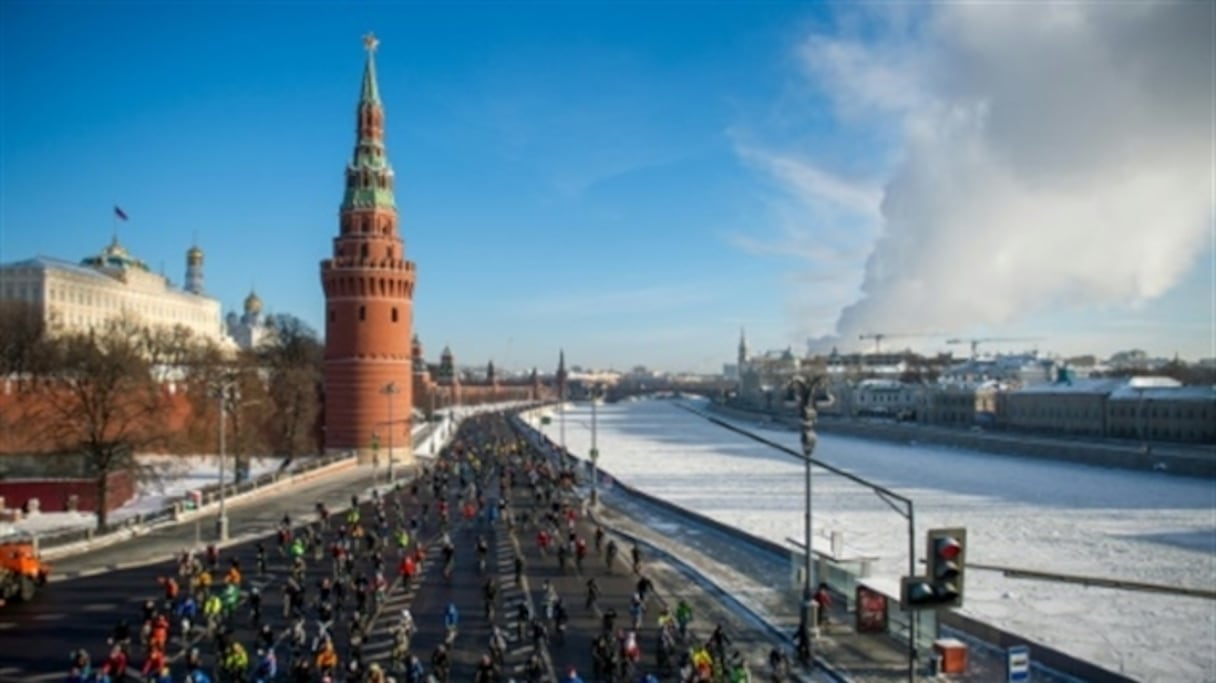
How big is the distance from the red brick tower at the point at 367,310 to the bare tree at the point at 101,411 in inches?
543

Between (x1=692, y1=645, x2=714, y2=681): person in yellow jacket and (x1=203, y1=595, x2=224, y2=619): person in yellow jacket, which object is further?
(x1=203, y1=595, x2=224, y2=619): person in yellow jacket

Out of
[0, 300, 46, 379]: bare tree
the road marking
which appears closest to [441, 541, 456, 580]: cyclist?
the road marking

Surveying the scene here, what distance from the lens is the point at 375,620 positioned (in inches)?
866

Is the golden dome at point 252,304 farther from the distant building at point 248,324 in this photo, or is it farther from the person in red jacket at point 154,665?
the person in red jacket at point 154,665

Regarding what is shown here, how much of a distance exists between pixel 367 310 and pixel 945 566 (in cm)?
5807

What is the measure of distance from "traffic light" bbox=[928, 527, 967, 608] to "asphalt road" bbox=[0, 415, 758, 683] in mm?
9377

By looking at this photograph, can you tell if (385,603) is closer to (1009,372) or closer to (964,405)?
(964,405)

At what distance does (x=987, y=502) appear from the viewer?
4912 centimetres

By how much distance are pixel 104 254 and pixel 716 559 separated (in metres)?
120

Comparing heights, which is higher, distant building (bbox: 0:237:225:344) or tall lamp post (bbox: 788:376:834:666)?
distant building (bbox: 0:237:225:344)

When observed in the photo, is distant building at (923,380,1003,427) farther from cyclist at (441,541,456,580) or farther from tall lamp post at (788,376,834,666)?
tall lamp post at (788,376,834,666)

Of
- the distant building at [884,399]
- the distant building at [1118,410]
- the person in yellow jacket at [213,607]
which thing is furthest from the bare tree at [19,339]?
the distant building at [884,399]

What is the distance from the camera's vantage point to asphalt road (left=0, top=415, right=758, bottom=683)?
62.0ft

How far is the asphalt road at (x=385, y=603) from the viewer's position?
1891 centimetres
